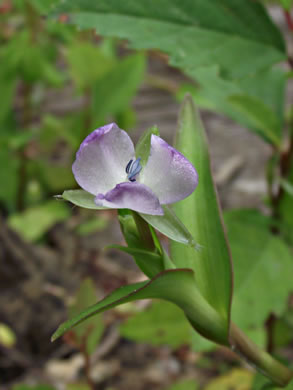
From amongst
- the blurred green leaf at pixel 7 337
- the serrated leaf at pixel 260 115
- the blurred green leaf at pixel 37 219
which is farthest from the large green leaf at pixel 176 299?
the blurred green leaf at pixel 37 219

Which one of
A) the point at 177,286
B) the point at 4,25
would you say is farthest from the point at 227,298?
the point at 4,25

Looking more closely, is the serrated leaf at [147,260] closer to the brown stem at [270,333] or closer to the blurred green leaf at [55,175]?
the brown stem at [270,333]

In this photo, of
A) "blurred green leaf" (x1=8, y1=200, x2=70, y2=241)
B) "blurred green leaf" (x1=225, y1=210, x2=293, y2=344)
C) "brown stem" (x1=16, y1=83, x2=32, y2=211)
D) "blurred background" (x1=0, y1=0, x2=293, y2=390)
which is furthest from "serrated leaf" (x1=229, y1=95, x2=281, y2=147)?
"brown stem" (x1=16, y1=83, x2=32, y2=211)

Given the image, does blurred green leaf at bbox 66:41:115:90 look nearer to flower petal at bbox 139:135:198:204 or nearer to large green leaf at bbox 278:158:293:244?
large green leaf at bbox 278:158:293:244

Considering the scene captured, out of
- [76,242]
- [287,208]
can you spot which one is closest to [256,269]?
[287,208]

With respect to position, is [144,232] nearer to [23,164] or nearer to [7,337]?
[7,337]
